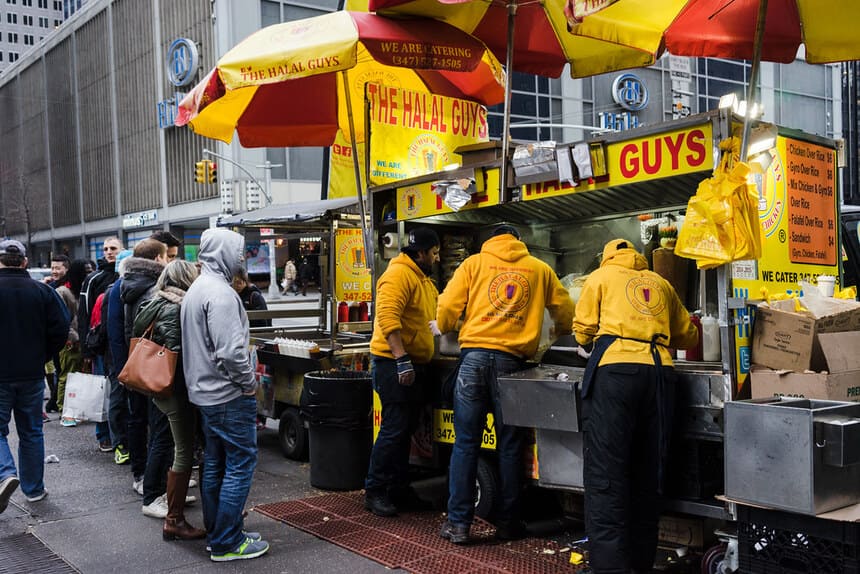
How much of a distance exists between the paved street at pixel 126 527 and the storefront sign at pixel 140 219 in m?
36.0

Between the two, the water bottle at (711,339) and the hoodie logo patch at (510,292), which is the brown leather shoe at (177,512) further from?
the water bottle at (711,339)

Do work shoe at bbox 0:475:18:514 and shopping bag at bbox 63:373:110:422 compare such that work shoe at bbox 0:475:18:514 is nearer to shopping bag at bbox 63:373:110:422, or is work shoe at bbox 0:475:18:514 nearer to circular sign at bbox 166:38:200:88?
shopping bag at bbox 63:373:110:422

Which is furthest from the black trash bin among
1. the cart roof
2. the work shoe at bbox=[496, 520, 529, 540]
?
the cart roof

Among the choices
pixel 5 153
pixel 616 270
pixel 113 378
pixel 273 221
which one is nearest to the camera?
pixel 616 270

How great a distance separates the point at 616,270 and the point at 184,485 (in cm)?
316

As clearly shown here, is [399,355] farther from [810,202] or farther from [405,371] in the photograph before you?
[810,202]

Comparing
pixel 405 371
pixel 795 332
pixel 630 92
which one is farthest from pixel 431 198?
pixel 630 92

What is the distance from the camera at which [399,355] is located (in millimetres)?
5668

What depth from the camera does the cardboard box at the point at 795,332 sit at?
→ 439 centimetres

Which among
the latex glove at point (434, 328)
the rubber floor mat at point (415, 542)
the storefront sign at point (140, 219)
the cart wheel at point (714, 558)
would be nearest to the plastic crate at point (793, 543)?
the cart wheel at point (714, 558)

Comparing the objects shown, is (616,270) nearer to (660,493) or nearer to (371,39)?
(660,493)

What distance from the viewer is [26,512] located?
611 centimetres

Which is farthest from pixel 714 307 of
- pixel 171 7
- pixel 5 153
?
pixel 5 153

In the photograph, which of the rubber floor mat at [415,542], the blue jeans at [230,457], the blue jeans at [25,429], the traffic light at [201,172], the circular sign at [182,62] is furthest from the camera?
the circular sign at [182,62]
